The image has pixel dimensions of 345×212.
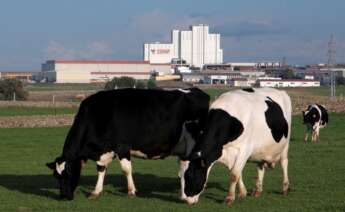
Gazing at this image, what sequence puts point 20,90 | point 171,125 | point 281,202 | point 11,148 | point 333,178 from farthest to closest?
point 20,90 → point 11,148 → point 333,178 → point 171,125 → point 281,202

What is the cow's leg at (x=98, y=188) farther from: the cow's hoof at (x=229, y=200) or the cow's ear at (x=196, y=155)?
the cow's hoof at (x=229, y=200)

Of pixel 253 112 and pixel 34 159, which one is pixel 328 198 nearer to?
pixel 253 112

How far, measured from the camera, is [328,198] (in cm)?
1473

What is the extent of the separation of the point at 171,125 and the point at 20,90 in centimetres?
8172

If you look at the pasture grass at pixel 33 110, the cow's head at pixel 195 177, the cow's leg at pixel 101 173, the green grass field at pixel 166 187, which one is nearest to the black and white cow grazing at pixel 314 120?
the green grass field at pixel 166 187

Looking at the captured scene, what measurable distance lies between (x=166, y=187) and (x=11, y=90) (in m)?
80.0

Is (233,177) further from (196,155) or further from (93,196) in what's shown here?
(93,196)

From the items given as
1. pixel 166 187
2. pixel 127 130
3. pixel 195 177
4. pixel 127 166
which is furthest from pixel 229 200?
pixel 166 187

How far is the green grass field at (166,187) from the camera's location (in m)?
14.1

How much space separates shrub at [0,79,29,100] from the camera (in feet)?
309

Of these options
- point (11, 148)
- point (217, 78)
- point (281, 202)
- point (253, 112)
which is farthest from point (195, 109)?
point (217, 78)

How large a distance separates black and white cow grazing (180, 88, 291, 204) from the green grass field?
1.51ft

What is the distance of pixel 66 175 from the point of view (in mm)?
15273

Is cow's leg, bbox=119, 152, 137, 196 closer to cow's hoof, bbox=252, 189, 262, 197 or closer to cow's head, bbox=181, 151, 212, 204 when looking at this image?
cow's head, bbox=181, 151, 212, 204
